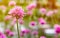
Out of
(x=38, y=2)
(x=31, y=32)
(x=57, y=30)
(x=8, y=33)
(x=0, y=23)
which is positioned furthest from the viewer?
(x=38, y=2)

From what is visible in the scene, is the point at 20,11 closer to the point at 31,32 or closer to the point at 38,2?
the point at 31,32

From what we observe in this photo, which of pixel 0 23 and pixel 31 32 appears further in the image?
pixel 0 23

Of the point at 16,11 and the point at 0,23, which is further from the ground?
the point at 16,11

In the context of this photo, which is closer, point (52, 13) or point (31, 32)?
point (31, 32)

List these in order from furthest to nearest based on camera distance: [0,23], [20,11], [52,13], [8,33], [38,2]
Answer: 1. [38,2]
2. [0,23]
3. [52,13]
4. [8,33]
5. [20,11]

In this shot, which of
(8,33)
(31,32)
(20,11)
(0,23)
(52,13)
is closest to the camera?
(20,11)

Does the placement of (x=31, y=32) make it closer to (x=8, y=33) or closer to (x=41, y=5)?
(x=8, y=33)

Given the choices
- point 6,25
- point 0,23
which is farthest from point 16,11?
point 0,23

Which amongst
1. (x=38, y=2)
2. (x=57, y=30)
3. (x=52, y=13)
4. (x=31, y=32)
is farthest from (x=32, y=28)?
(x=38, y=2)

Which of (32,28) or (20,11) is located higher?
(20,11)
